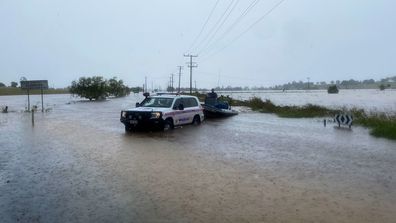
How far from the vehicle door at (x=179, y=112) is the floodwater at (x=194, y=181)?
456cm

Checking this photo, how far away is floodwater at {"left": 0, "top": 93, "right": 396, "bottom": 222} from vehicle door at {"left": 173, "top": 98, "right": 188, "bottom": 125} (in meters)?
4.56

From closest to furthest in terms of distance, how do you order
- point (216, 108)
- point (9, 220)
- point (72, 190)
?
point (9, 220), point (72, 190), point (216, 108)

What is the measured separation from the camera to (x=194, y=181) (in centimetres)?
909

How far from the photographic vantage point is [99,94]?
82.0m

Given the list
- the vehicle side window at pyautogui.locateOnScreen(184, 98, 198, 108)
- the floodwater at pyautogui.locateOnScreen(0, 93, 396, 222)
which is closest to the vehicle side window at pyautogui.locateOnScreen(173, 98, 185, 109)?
the vehicle side window at pyautogui.locateOnScreen(184, 98, 198, 108)

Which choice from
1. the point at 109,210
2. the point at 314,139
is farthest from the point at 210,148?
the point at 109,210

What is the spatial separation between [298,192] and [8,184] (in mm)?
5702

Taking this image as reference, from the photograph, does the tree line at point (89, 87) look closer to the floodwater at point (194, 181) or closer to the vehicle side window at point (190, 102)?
the vehicle side window at point (190, 102)

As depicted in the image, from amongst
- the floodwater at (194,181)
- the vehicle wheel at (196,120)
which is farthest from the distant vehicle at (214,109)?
the floodwater at (194,181)

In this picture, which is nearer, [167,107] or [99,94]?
[167,107]

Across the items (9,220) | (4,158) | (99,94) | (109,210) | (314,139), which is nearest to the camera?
(9,220)

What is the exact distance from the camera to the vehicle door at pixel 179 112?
20.9m

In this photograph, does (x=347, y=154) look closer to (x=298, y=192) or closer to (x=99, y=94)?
(x=298, y=192)

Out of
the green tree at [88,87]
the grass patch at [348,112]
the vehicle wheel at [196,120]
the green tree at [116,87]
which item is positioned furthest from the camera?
the green tree at [116,87]
